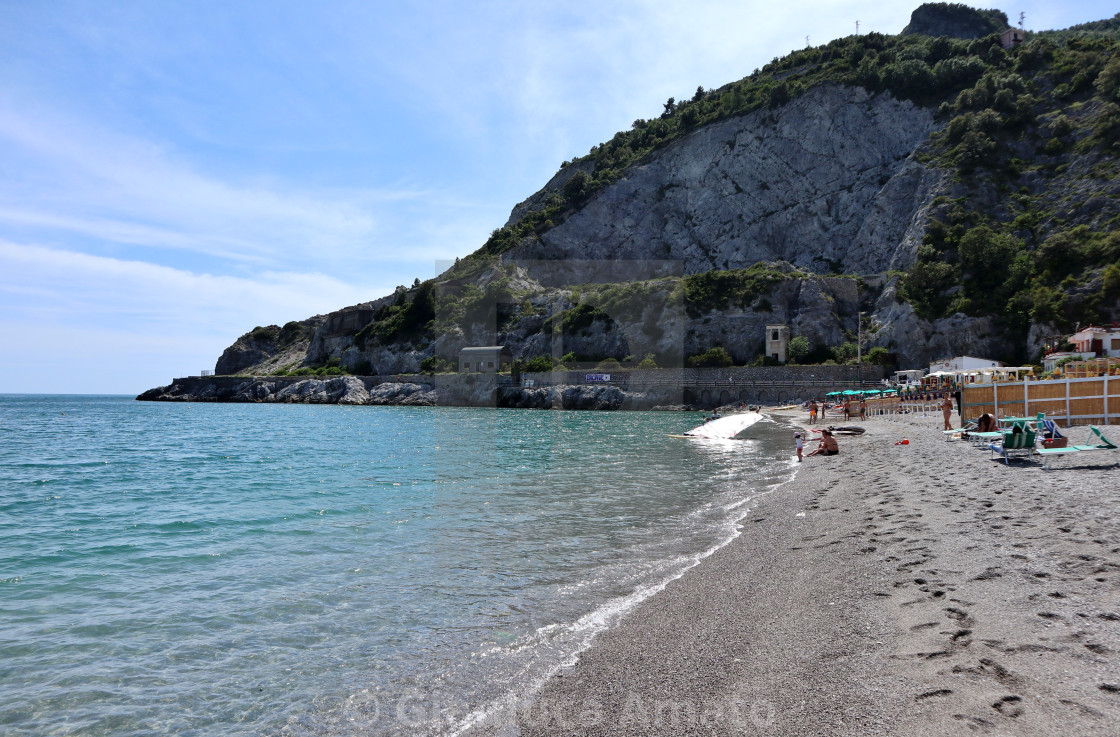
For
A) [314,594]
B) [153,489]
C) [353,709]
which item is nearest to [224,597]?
[314,594]

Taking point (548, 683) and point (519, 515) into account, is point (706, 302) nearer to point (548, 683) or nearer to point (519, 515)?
point (519, 515)

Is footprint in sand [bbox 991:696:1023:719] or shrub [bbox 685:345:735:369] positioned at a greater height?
shrub [bbox 685:345:735:369]

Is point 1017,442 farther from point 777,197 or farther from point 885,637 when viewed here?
point 777,197

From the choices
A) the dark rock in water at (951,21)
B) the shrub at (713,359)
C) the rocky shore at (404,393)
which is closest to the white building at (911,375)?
the shrub at (713,359)

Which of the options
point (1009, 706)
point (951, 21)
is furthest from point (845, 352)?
point (951, 21)

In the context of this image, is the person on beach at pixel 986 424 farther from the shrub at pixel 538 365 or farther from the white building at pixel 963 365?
the shrub at pixel 538 365

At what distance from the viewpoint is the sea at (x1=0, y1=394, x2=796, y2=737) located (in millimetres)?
5637

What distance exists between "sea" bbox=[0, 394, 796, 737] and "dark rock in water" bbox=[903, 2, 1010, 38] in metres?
162

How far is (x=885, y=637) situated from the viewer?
213 inches

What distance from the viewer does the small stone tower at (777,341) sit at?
72.2 metres

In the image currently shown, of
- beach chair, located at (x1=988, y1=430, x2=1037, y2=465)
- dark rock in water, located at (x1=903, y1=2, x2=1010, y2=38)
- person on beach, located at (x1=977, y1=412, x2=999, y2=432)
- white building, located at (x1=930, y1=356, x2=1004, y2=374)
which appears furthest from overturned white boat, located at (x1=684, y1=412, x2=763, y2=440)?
dark rock in water, located at (x1=903, y1=2, x2=1010, y2=38)

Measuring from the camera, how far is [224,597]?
28.1ft

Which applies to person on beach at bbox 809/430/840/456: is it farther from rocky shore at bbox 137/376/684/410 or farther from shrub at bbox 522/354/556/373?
shrub at bbox 522/354/556/373

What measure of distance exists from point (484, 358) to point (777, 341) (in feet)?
139
